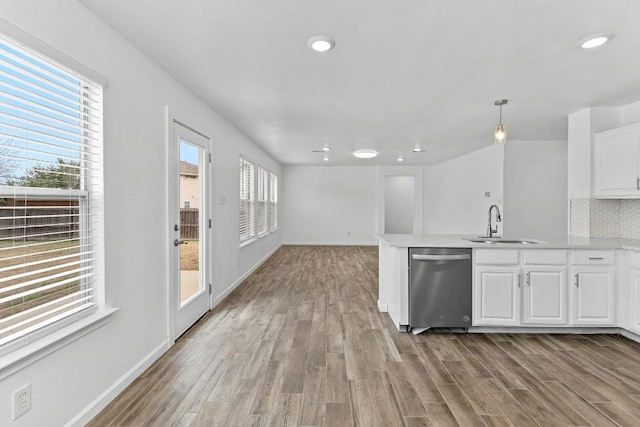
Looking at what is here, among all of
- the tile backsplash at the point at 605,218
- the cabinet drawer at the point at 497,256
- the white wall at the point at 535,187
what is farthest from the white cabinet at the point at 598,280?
the white wall at the point at 535,187

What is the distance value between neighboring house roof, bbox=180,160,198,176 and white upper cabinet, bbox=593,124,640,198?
14.3 feet

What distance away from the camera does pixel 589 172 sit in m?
3.76

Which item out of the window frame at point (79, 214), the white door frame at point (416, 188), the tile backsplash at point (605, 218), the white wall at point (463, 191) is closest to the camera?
the window frame at point (79, 214)

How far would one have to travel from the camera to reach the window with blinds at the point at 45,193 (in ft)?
4.90

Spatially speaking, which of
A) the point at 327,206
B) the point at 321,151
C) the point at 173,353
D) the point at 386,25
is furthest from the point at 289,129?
the point at 327,206

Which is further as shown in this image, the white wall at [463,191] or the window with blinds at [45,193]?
the white wall at [463,191]

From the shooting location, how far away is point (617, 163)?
137 inches

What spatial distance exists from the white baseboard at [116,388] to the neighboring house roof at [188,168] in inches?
61.7

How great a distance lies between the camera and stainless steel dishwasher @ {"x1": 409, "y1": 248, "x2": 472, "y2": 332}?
127 inches

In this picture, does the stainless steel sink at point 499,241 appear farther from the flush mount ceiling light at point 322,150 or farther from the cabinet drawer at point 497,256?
the flush mount ceiling light at point 322,150

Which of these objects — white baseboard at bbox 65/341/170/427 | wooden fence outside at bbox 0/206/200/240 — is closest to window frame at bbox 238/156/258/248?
white baseboard at bbox 65/341/170/427

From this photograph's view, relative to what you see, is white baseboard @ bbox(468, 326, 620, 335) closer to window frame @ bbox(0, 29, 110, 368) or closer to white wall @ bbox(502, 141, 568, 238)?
white wall @ bbox(502, 141, 568, 238)

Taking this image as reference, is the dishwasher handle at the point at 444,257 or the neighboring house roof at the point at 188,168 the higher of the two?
the neighboring house roof at the point at 188,168

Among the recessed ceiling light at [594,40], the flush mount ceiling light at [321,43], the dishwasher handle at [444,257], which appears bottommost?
the dishwasher handle at [444,257]
